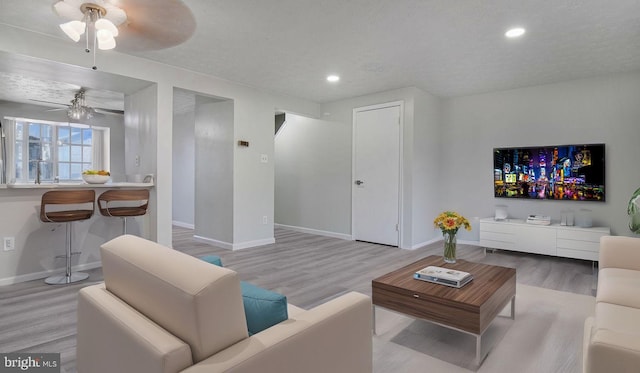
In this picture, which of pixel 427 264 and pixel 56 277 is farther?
pixel 56 277

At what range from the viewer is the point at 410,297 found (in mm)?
2088

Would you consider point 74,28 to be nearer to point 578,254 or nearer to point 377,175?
point 377,175

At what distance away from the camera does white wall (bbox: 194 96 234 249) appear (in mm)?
4879

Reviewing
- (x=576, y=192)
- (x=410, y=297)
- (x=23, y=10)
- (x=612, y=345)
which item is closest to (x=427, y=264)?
(x=410, y=297)

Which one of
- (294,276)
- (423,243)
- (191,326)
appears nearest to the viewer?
(191,326)

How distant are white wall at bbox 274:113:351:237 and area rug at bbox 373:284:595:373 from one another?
338cm

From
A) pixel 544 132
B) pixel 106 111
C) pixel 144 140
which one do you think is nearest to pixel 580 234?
pixel 544 132

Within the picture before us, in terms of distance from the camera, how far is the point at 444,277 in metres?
2.21

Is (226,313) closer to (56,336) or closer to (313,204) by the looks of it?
(56,336)

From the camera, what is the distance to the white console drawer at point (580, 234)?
3972 mm

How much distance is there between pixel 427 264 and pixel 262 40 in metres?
2.60

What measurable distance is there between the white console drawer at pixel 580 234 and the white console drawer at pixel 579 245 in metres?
0.04

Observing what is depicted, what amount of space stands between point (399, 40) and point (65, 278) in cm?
408

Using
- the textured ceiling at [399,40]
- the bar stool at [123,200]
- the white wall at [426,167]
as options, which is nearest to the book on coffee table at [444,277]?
the textured ceiling at [399,40]
